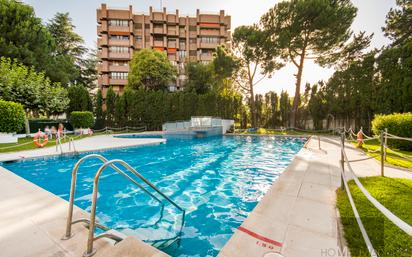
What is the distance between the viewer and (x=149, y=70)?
89.5 ft

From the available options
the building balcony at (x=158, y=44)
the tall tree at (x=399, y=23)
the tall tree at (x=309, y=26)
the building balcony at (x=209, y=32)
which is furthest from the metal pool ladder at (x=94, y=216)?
the building balcony at (x=209, y=32)

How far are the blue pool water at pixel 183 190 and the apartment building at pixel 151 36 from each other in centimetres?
3084

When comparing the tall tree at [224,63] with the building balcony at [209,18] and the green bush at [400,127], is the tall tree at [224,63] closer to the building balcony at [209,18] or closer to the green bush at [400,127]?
the green bush at [400,127]

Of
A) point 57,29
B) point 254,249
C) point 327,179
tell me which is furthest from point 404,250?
point 57,29

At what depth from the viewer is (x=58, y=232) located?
7.74 ft

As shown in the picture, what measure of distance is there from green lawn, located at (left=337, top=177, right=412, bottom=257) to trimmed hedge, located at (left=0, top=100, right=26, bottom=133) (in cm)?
1685

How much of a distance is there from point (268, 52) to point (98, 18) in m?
35.3

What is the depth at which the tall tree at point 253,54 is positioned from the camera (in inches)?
771

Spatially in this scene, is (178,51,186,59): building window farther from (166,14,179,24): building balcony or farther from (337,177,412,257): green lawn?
(337,177,412,257): green lawn

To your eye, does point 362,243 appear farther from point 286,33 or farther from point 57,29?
point 57,29

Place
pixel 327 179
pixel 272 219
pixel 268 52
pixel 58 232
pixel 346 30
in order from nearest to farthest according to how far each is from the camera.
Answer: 1. pixel 58 232
2. pixel 272 219
3. pixel 327 179
4. pixel 346 30
5. pixel 268 52

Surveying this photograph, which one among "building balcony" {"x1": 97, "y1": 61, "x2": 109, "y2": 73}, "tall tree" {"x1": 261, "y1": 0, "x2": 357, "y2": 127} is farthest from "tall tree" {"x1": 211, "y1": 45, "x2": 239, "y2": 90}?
"building balcony" {"x1": 97, "y1": 61, "x2": 109, "y2": 73}

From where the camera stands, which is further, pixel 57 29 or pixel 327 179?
pixel 57 29

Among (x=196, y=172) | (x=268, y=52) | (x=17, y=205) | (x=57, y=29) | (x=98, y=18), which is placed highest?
(x=98, y=18)
